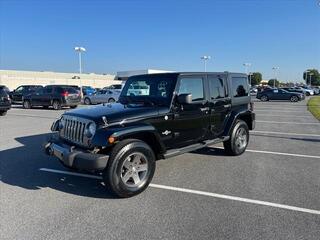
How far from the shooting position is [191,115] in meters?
6.53

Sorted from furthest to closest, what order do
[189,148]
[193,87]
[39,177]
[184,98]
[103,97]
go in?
[103,97] → [193,87] → [189,148] → [39,177] → [184,98]

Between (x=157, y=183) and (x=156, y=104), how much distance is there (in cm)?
144

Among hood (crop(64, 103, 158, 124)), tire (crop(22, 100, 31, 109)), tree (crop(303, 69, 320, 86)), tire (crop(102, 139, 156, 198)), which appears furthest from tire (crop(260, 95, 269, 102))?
tree (crop(303, 69, 320, 86))

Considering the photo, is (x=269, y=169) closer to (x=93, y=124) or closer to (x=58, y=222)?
(x=93, y=124)

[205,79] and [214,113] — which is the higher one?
[205,79]

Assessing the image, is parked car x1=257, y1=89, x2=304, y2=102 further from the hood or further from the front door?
the hood

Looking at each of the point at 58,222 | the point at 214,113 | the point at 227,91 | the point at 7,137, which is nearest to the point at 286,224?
the point at 58,222

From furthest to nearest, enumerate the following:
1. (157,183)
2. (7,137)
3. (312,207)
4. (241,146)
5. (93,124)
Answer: (7,137) → (241,146) → (157,183) → (93,124) → (312,207)

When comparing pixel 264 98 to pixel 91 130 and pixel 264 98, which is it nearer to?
pixel 264 98

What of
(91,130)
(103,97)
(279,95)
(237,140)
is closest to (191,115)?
(237,140)

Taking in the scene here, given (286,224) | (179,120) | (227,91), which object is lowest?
(286,224)

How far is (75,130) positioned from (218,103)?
129 inches

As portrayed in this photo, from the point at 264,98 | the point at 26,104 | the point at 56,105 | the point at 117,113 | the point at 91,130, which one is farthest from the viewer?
the point at 264,98

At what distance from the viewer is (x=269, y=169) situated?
268 inches
